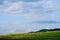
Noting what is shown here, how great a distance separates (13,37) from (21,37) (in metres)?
0.30

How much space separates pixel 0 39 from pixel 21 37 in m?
0.68

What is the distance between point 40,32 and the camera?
6648 mm

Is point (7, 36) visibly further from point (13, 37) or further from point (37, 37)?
point (37, 37)

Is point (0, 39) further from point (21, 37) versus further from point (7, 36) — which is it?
point (21, 37)

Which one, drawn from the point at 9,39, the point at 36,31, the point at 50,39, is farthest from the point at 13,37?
the point at 50,39

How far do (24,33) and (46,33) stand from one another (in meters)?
0.71

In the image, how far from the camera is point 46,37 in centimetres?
665

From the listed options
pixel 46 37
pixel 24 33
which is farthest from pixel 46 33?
pixel 24 33

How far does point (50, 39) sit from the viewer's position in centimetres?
644

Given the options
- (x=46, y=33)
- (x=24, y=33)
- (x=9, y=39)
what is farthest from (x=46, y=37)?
(x=9, y=39)

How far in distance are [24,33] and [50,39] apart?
852 mm

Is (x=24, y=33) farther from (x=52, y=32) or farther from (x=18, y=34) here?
(x=52, y=32)

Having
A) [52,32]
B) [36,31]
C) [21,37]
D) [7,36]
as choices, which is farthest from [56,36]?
[7,36]

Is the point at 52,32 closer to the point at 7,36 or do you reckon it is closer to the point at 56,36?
the point at 56,36
